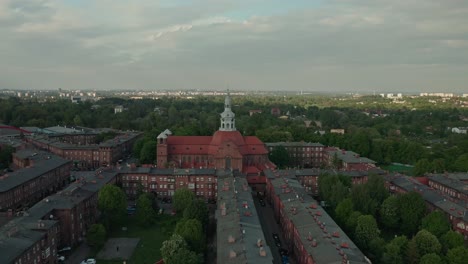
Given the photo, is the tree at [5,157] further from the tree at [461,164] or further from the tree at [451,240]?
the tree at [461,164]

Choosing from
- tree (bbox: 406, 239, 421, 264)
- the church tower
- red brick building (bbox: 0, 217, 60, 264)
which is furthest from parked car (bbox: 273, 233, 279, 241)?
the church tower

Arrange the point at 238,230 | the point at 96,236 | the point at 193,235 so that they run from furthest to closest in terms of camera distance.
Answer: the point at 96,236 < the point at 193,235 < the point at 238,230

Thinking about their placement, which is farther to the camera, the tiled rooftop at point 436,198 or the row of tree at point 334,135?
the row of tree at point 334,135

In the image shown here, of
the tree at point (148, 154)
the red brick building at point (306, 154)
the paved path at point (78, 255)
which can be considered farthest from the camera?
the red brick building at point (306, 154)

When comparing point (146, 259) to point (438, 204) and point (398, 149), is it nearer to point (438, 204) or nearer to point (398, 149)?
point (438, 204)

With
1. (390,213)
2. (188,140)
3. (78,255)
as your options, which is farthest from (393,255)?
(188,140)

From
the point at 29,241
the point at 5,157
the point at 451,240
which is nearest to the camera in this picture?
the point at 29,241

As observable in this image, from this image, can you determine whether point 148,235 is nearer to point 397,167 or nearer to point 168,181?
point 168,181

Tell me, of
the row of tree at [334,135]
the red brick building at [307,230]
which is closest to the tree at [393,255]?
the red brick building at [307,230]

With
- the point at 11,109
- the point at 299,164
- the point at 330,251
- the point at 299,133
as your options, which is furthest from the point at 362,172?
the point at 11,109
